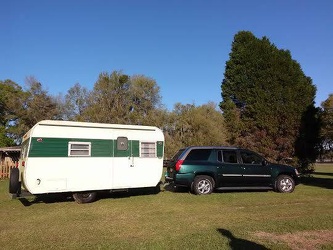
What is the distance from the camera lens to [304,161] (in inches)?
766

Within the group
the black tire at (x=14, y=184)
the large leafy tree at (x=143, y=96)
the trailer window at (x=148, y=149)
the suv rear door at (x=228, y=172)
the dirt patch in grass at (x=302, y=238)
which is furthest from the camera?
the large leafy tree at (x=143, y=96)

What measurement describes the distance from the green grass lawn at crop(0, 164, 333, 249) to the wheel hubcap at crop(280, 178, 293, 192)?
1.31m

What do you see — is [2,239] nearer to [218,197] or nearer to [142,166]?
[142,166]

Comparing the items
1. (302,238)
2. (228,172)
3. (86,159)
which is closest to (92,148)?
(86,159)

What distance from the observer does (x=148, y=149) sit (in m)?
13.2

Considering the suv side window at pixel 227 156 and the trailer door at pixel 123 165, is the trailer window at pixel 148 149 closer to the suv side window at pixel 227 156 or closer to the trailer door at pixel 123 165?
the trailer door at pixel 123 165

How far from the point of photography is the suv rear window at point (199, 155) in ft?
44.4

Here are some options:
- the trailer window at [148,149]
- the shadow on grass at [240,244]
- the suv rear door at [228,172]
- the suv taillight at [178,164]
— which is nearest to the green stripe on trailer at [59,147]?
the trailer window at [148,149]

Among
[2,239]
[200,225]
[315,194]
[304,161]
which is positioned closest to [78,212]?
[2,239]

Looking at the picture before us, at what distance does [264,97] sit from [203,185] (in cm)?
857

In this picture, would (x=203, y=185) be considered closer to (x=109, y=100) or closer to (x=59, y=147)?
(x=59, y=147)

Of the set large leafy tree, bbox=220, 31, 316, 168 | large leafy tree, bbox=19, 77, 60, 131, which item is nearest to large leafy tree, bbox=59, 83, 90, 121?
large leafy tree, bbox=19, 77, 60, 131

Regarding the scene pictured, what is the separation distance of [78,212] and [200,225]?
13.0ft

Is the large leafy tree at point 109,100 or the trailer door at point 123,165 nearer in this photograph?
the trailer door at point 123,165
